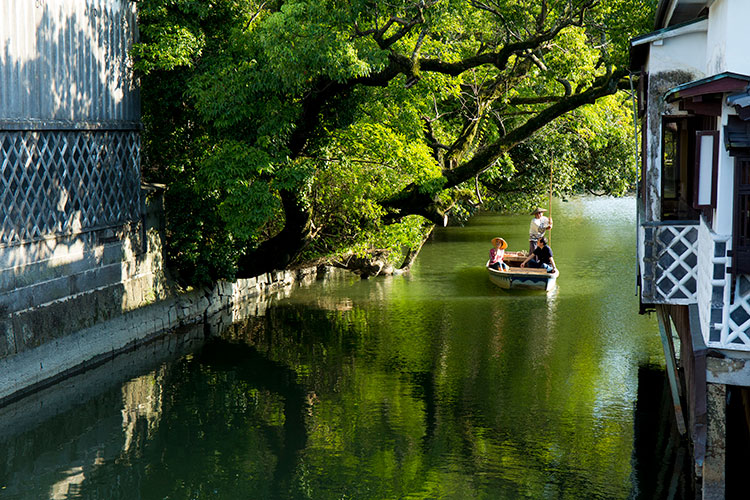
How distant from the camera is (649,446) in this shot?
12.4m

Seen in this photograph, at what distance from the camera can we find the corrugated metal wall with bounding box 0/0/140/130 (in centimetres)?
1471

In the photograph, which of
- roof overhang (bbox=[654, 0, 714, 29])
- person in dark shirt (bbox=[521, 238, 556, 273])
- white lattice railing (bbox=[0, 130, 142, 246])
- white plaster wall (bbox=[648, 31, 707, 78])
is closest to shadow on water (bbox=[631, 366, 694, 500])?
white plaster wall (bbox=[648, 31, 707, 78])

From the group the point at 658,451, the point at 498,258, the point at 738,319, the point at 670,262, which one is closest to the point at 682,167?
the point at 670,262

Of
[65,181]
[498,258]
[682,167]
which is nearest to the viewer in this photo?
[682,167]

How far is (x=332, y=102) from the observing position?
18.4 meters

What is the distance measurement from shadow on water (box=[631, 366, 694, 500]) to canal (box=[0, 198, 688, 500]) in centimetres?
Result: 4

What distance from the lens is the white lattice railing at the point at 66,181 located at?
577 inches

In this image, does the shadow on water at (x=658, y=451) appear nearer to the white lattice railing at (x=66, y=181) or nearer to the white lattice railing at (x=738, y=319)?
the white lattice railing at (x=738, y=319)

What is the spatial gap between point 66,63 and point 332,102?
→ 539cm

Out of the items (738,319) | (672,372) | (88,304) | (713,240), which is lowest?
(672,372)

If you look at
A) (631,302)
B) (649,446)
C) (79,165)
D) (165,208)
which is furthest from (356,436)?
(631,302)

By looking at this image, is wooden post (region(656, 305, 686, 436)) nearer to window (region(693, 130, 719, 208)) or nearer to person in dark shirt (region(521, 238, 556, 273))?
window (region(693, 130, 719, 208))

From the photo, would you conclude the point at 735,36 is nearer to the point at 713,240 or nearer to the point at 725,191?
the point at 725,191

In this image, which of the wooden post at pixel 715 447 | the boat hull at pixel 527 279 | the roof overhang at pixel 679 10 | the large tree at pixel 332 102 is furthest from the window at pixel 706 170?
the boat hull at pixel 527 279
